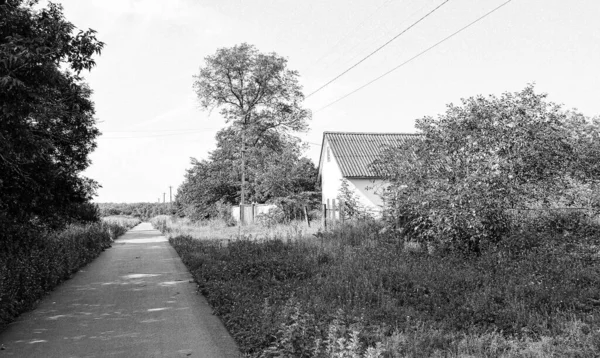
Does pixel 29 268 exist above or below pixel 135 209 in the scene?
below

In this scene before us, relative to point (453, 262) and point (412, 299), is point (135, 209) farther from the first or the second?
point (412, 299)

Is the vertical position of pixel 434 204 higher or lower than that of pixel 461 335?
higher

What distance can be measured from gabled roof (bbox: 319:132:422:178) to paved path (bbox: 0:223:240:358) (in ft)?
57.2

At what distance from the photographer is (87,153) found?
14188 millimetres

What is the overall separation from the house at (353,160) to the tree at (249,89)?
32.5 ft

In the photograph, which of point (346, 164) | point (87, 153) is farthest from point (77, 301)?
point (346, 164)

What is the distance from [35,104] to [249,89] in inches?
1448

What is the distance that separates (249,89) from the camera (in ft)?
140

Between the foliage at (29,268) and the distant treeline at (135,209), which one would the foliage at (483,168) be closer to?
the foliage at (29,268)

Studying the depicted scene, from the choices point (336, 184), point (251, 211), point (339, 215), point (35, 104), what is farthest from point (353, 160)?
point (35, 104)

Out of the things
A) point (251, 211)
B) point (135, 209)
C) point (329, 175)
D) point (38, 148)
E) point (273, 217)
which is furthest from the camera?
point (135, 209)

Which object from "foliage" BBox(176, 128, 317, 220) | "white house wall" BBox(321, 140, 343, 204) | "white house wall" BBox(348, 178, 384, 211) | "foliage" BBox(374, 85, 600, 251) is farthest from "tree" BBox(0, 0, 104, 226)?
"foliage" BBox(176, 128, 317, 220)

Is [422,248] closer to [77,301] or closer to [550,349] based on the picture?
[550,349]

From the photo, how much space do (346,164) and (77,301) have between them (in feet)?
69.5
